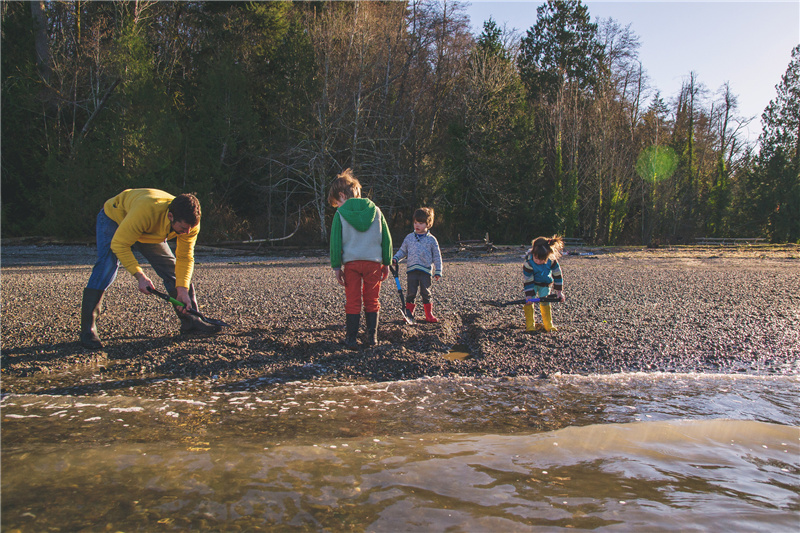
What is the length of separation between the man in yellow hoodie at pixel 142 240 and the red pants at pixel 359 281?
1.55 meters

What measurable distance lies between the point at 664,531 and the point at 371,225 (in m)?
3.82

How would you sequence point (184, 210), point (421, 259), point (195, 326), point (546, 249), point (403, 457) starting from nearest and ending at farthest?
point (403, 457) < point (184, 210) < point (195, 326) < point (546, 249) < point (421, 259)

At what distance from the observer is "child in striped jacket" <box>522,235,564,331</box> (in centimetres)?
662

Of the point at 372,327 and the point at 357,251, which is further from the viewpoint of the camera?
the point at 372,327

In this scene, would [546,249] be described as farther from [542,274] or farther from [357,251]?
[357,251]

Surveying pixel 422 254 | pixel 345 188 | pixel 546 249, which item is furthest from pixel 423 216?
pixel 345 188

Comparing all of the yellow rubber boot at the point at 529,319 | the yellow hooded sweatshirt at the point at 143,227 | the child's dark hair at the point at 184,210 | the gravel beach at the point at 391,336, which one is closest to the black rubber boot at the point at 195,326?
the gravel beach at the point at 391,336

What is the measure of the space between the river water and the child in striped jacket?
1894 mm

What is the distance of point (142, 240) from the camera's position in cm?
550

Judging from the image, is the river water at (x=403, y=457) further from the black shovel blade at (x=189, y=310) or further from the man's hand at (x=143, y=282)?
the black shovel blade at (x=189, y=310)

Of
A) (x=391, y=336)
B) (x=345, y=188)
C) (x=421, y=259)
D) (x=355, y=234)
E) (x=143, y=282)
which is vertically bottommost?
(x=391, y=336)

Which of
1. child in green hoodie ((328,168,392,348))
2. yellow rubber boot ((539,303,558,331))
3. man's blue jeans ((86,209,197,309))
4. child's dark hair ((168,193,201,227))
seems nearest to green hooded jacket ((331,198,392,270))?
child in green hoodie ((328,168,392,348))

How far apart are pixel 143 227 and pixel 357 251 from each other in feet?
6.80

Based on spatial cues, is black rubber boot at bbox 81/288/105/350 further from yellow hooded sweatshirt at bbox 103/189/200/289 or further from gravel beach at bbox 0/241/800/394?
yellow hooded sweatshirt at bbox 103/189/200/289
